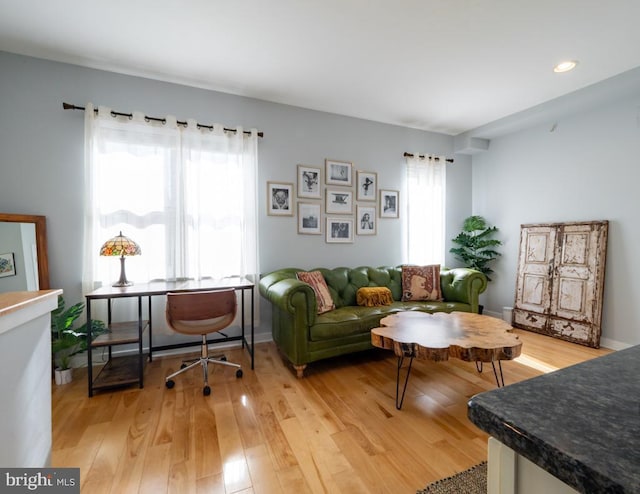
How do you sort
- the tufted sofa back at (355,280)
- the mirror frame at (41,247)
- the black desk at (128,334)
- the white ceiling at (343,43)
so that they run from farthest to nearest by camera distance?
the tufted sofa back at (355,280)
the mirror frame at (41,247)
the black desk at (128,334)
the white ceiling at (343,43)

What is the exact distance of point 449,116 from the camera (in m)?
3.90

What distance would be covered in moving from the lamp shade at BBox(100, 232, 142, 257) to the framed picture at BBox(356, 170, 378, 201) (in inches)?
103

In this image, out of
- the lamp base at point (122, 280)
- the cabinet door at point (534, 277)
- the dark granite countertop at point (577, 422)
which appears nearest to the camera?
the dark granite countertop at point (577, 422)

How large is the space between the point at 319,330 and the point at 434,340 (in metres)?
0.98

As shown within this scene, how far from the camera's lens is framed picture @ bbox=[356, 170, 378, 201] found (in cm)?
391

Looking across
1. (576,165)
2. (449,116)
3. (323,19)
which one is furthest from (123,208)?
(576,165)

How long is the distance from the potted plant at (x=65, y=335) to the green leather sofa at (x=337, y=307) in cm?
154

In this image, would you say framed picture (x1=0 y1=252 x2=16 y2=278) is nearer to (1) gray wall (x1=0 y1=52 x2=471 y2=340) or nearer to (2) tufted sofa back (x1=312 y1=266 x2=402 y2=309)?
(1) gray wall (x1=0 y1=52 x2=471 y2=340)

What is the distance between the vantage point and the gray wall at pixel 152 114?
256 cm

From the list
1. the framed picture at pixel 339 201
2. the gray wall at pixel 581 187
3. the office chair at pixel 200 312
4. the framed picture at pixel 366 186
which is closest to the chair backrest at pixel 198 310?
the office chair at pixel 200 312

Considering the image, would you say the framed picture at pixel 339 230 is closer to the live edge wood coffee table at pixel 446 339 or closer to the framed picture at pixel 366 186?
→ the framed picture at pixel 366 186

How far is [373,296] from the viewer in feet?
10.6

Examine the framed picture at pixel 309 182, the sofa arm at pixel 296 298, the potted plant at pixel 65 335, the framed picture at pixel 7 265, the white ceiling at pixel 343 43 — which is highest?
the white ceiling at pixel 343 43

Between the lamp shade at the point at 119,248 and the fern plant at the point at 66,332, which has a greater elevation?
the lamp shade at the point at 119,248
